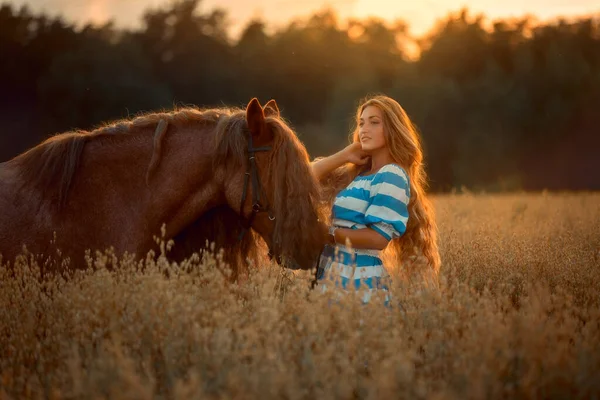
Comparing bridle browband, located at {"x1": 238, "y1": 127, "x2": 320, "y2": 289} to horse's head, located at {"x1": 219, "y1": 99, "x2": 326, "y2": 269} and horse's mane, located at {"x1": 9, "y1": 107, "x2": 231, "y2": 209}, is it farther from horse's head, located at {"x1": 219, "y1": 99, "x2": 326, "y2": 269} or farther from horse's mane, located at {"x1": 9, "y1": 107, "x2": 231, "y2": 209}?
horse's mane, located at {"x1": 9, "y1": 107, "x2": 231, "y2": 209}

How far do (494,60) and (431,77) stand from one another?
10.7 ft

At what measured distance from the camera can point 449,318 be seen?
3178 millimetres

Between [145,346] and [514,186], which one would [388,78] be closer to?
[514,186]

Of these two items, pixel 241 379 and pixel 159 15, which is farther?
pixel 159 15

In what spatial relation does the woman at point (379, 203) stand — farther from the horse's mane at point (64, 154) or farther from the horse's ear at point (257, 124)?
the horse's mane at point (64, 154)

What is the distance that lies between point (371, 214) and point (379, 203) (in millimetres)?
95

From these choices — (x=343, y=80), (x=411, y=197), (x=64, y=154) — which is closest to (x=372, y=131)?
(x=411, y=197)

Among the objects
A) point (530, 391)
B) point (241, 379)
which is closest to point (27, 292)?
point (241, 379)

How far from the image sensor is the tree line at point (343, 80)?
23.6 metres

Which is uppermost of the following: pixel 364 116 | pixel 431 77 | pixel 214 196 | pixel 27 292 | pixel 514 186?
pixel 431 77

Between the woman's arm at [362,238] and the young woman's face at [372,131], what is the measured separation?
67cm

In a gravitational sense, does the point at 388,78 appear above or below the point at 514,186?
above

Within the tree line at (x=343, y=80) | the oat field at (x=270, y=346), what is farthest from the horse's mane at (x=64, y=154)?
the tree line at (x=343, y=80)

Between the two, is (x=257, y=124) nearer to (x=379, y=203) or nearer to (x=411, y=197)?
(x=379, y=203)
